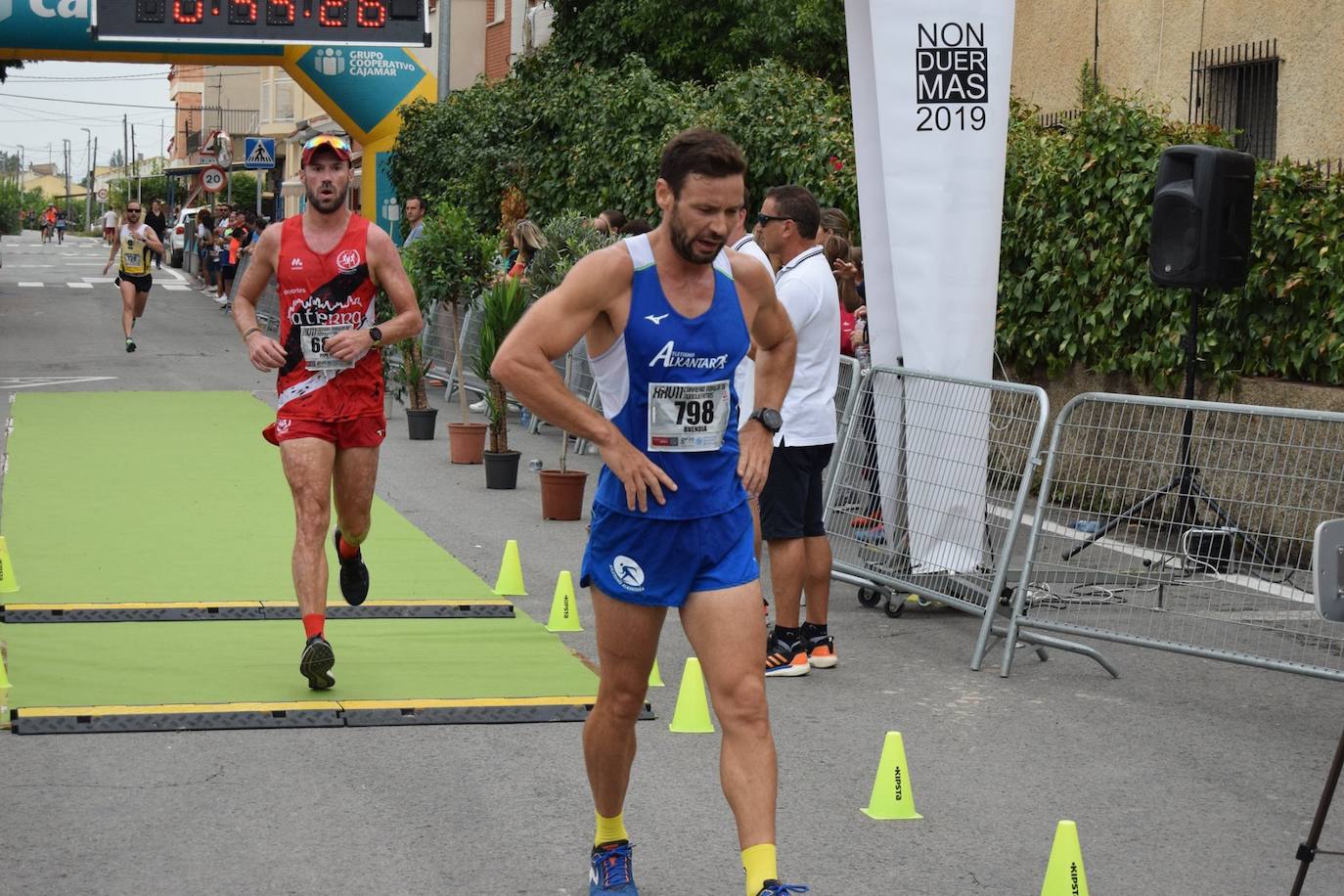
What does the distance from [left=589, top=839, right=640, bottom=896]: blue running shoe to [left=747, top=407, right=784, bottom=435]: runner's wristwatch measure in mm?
1211

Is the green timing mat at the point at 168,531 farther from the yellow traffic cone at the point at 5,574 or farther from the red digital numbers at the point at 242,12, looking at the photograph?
the red digital numbers at the point at 242,12

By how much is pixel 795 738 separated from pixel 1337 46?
36.0 feet

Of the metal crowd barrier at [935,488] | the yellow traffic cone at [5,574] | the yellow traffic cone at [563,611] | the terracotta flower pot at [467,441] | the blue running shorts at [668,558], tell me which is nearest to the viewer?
the blue running shorts at [668,558]

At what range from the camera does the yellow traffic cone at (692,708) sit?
6.88 m

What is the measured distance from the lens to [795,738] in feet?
22.6

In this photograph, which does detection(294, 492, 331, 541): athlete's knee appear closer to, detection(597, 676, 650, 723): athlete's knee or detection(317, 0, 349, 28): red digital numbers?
detection(597, 676, 650, 723): athlete's knee

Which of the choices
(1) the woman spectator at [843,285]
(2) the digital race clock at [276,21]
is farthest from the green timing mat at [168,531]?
(2) the digital race clock at [276,21]

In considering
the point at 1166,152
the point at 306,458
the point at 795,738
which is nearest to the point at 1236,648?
the point at 795,738

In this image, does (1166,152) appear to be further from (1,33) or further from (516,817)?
(1,33)

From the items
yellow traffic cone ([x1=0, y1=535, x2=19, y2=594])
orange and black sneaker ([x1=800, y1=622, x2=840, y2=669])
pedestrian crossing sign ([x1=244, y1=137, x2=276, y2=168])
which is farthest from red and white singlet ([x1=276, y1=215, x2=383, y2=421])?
pedestrian crossing sign ([x1=244, y1=137, x2=276, y2=168])

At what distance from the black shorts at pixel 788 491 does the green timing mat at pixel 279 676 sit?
41.5 inches

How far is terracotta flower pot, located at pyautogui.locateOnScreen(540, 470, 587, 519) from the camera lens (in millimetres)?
12164

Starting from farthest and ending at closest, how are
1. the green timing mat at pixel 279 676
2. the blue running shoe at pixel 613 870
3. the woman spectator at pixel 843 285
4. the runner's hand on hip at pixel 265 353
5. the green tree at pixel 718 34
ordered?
the green tree at pixel 718 34 → the woman spectator at pixel 843 285 → the runner's hand on hip at pixel 265 353 → the green timing mat at pixel 279 676 → the blue running shoe at pixel 613 870

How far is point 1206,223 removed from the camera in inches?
433
